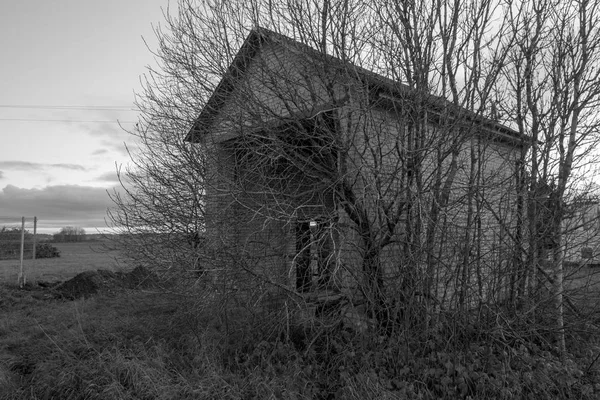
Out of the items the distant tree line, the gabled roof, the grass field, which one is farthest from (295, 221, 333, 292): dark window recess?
the distant tree line

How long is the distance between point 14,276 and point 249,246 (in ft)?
38.6

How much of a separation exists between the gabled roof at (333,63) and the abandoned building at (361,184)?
21 millimetres

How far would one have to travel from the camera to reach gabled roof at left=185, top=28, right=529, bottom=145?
19.2 ft

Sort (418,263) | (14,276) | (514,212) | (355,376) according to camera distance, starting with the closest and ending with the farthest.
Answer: (355,376) → (418,263) → (514,212) → (14,276)

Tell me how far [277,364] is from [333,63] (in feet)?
13.4

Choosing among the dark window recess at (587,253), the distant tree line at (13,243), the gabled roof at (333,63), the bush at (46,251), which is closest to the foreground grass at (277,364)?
the dark window recess at (587,253)

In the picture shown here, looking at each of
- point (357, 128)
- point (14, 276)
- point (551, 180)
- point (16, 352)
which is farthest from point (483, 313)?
point (14, 276)

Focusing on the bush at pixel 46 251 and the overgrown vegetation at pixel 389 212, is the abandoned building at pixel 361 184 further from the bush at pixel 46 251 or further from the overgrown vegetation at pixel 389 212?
the bush at pixel 46 251

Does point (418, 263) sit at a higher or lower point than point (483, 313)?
higher

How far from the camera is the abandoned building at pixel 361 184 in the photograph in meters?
5.71

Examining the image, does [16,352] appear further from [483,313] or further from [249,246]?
[483,313]

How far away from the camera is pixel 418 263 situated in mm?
5629

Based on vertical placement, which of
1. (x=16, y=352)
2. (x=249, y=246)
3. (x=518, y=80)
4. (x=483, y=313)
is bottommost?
(x=16, y=352)

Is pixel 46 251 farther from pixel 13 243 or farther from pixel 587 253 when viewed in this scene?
pixel 587 253
